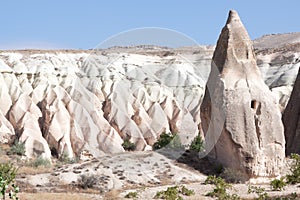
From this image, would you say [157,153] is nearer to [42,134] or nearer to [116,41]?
[116,41]

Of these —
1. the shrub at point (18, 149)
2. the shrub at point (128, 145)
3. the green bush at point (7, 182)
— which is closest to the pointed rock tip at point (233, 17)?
the green bush at point (7, 182)

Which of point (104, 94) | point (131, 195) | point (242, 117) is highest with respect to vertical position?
point (242, 117)

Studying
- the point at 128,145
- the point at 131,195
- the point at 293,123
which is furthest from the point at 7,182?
the point at 128,145

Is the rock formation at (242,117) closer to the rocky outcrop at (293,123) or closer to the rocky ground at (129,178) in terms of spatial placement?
the rocky ground at (129,178)

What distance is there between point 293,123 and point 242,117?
6.43 metres

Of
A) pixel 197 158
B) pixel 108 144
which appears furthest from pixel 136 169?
pixel 108 144

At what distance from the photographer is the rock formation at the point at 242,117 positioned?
16953mm

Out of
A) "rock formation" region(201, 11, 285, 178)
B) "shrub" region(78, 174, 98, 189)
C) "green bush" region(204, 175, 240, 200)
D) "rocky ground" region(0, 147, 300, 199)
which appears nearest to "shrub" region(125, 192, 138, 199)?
"rocky ground" region(0, 147, 300, 199)

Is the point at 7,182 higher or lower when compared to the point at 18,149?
higher

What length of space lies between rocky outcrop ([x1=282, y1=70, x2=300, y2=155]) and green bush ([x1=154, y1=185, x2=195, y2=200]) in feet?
28.4

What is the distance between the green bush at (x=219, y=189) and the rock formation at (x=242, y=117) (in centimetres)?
132

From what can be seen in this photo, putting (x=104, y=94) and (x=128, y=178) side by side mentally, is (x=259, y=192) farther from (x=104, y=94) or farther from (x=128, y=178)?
(x=104, y=94)

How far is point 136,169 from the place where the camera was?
17094mm

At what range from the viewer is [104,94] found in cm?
4438
